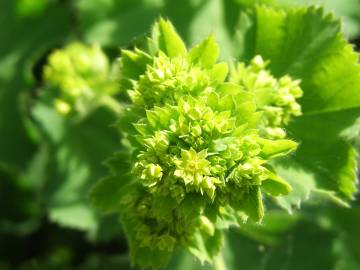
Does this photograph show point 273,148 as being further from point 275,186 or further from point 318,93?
point 318,93

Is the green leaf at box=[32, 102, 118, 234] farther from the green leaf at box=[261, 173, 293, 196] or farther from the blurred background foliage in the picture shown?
the green leaf at box=[261, 173, 293, 196]

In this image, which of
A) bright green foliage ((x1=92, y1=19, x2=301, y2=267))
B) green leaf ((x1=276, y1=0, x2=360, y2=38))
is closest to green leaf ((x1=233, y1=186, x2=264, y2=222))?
bright green foliage ((x1=92, y1=19, x2=301, y2=267))

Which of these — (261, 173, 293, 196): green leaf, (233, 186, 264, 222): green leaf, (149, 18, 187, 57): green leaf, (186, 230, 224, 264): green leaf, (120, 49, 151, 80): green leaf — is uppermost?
(149, 18, 187, 57): green leaf

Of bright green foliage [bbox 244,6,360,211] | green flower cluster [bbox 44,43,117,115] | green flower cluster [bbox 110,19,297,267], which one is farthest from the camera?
green flower cluster [bbox 44,43,117,115]

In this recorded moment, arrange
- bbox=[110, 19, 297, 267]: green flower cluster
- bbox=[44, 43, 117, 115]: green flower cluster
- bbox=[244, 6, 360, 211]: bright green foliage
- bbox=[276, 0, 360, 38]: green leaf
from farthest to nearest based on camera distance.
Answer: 1. bbox=[276, 0, 360, 38]: green leaf
2. bbox=[44, 43, 117, 115]: green flower cluster
3. bbox=[244, 6, 360, 211]: bright green foliage
4. bbox=[110, 19, 297, 267]: green flower cluster

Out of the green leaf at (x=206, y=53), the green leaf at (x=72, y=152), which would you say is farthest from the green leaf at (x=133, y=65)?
the green leaf at (x=72, y=152)

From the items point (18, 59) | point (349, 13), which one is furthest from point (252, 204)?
point (18, 59)
